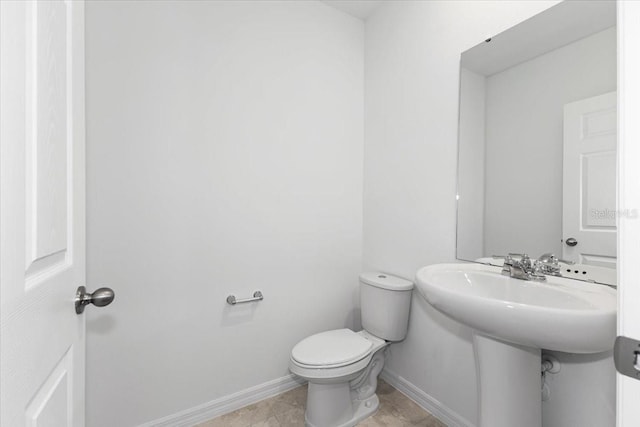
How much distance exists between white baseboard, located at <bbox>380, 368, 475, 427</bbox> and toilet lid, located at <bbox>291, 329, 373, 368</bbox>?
46cm

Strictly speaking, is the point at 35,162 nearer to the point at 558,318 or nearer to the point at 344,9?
the point at 558,318

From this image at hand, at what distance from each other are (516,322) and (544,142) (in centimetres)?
83

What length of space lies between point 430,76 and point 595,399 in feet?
5.24

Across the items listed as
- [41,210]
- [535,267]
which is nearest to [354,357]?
[535,267]

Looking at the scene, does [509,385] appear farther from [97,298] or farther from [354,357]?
[97,298]

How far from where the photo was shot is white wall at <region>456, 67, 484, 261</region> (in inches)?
57.1

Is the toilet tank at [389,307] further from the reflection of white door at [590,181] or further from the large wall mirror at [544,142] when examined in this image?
the reflection of white door at [590,181]

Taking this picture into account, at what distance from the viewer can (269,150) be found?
1.76 meters

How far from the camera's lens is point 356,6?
77.5 inches

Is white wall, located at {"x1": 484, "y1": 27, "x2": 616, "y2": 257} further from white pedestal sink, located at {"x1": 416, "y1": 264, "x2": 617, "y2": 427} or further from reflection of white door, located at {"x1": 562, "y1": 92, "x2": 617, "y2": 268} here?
white pedestal sink, located at {"x1": 416, "y1": 264, "x2": 617, "y2": 427}

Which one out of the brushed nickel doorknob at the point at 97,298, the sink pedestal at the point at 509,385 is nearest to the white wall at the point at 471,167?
the sink pedestal at the point at 509,385

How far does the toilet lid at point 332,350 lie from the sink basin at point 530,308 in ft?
1.97

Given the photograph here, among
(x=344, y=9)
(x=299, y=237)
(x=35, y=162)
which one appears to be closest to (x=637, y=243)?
(x=35, y=162)

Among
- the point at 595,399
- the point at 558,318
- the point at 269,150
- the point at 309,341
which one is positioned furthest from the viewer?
the point at 269,150
